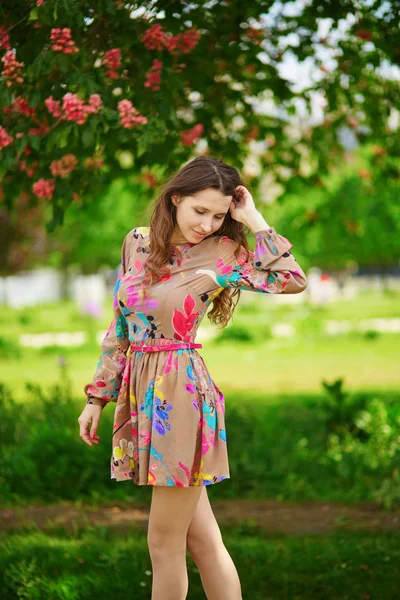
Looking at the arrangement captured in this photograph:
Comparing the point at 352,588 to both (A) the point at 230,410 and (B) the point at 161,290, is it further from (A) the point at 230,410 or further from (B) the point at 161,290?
(A) the point at 230,410

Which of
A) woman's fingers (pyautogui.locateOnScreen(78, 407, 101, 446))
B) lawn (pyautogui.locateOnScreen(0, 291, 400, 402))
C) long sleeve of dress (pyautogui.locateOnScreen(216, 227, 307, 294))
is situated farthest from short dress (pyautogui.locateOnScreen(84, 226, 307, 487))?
lawn (pyautogui.locateOnScreen(0, 291, 400, 402))

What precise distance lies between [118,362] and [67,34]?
1.50 m

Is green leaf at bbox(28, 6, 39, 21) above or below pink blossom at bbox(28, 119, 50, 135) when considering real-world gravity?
above

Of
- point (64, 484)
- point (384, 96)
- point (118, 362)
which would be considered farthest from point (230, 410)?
point (118, 362)

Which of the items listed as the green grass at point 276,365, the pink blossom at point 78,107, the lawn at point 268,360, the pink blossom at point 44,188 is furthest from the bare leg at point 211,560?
the green grass at point 276,365

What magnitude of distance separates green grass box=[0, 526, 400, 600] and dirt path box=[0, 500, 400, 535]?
28 centimetres

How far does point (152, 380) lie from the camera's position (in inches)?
111

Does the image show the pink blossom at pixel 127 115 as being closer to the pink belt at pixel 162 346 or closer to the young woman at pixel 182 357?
the young woman at pixel 182 357

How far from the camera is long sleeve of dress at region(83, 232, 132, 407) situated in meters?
3.00

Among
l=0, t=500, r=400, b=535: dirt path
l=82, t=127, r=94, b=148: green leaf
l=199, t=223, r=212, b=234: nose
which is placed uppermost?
l=82, t=127, r=94, b=148: green leaf

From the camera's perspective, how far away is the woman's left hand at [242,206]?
114 inches

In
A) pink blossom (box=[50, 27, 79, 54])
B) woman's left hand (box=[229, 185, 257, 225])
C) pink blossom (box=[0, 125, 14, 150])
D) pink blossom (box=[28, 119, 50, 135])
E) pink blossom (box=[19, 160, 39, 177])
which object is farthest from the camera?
pink blossom (box=[19, 160, 39, 177])

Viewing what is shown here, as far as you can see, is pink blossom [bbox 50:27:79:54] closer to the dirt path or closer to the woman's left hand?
the woman's left hand

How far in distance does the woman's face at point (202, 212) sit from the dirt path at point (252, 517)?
244 cm
